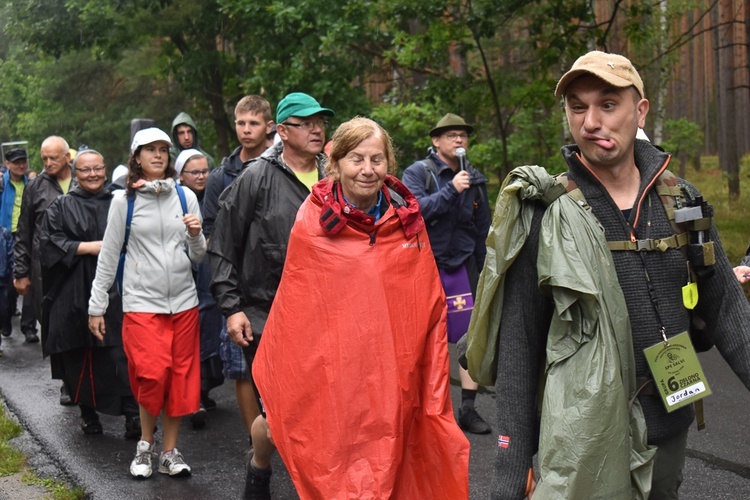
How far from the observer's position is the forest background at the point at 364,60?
13055mm

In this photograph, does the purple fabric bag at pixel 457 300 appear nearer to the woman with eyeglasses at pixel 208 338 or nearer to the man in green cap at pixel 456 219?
the man in green cap at pixel 456 219

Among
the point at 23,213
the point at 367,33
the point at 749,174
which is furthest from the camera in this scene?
the point at 749,174

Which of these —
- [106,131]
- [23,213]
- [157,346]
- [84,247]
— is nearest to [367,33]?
[23,213]

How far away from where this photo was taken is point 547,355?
2.96m

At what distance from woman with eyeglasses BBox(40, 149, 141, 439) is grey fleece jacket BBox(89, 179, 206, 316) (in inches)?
42.9

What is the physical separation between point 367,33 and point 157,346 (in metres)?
9.01

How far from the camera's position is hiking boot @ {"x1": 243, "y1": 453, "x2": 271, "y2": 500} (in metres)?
5.46

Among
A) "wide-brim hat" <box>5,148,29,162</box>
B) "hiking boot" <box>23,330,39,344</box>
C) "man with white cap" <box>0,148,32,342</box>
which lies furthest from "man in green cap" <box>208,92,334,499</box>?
"wide-brim hat" <box>5,148,29,162</box>

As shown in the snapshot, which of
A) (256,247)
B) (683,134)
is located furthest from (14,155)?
(683,134)

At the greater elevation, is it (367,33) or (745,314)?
(367,33)

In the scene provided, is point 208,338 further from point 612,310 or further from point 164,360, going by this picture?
point 612,310

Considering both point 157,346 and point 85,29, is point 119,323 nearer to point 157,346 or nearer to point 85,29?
point 157,346

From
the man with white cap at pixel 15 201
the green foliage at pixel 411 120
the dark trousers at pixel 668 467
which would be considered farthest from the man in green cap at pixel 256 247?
the green foliage at pixel 411 120

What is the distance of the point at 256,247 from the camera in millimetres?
5398
